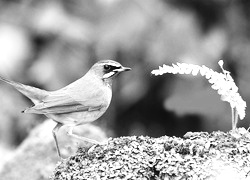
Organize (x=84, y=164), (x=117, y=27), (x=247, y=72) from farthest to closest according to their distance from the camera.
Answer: (x=247, y=72)
(x=117, y=27)
(x=84, y=164)

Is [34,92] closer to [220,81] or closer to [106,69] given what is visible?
[106,69]

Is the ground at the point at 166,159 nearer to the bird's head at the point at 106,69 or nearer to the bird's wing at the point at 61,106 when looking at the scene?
the bird's wing at the point at 61,106

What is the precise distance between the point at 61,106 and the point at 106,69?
0.60m

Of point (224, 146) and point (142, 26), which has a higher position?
point (142, 26)

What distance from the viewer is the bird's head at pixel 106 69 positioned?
6852 millimetres

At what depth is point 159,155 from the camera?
568cm

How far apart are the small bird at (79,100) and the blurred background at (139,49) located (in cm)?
136

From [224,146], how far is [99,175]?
0.95 metres

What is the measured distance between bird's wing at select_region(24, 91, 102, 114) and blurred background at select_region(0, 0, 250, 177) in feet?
5.67

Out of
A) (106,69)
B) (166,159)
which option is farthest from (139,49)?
(166,159)

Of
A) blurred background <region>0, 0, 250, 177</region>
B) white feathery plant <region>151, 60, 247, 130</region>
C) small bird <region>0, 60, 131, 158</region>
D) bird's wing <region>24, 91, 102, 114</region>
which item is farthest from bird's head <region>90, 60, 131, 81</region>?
blurred background <region>0, 0, 250, 177</region>

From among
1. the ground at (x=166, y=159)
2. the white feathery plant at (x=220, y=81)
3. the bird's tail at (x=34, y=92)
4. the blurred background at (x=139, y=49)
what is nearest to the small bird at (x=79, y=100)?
the bird's tail at (x=34, y=92)

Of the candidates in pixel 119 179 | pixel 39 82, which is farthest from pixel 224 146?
pixel 39 82

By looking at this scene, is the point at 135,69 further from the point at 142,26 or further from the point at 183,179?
the point at 183,179
